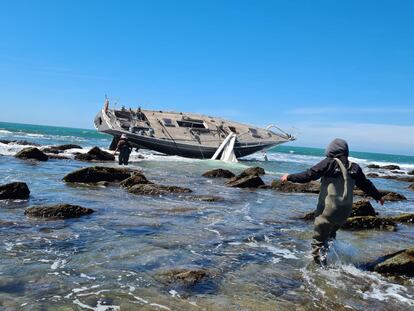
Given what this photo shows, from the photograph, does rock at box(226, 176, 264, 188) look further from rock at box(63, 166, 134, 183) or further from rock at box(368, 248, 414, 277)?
rock at box(368, 248, 414, 277)

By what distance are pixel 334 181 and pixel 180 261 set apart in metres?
2.70

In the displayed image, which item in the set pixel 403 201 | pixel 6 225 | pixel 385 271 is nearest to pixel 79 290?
pixel 6 225

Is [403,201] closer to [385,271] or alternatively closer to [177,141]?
[385,271]

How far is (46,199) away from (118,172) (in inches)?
213

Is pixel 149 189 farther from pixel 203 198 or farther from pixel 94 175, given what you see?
pixel 94 175

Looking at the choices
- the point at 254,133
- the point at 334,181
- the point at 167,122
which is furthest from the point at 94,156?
the point at 334,181

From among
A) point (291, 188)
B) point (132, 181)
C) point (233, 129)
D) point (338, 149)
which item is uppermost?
point (233, 129)

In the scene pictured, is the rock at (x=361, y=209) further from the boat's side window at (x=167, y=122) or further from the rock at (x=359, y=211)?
the boat's side window at (x=167, y=122)

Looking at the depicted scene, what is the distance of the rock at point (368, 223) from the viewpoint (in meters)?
10.7

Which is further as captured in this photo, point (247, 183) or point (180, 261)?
point (247, 183)

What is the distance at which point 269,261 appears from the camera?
23.9 ft

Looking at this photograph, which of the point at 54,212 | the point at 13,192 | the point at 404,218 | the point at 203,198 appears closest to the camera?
the point at 54,212

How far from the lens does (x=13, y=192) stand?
11.6 meters

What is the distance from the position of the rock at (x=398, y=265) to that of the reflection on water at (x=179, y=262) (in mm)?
252
